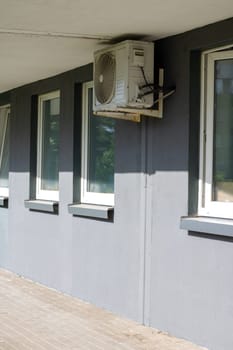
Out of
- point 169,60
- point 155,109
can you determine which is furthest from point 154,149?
point 169,60

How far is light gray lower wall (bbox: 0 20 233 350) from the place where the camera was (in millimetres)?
5160

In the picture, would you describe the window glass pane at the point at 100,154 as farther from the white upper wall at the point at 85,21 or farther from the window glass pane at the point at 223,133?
the window glass pane at the point at 223,133

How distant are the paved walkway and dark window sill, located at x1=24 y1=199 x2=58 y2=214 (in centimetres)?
103

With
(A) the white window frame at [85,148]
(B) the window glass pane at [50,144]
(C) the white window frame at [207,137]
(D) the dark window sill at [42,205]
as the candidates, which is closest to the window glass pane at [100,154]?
(A) the white window frame at [85,148]

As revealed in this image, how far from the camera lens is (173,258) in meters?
5.57

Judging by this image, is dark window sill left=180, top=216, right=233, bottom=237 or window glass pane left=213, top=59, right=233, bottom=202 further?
window glass pane left=213, top=59, right=233, bottom=202

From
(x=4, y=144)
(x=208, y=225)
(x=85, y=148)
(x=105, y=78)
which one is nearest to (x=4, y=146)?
(x=4, y=144)

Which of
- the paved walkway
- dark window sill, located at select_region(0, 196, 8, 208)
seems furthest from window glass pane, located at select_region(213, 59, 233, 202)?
dark window sill, located at select_region(0, 196, 8, 208)

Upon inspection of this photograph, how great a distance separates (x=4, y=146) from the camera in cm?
1008

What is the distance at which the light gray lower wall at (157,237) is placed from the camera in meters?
5.16

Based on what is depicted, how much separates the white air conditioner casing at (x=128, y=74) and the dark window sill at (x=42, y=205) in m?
2.28

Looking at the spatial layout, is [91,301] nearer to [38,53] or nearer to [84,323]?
[84,323]

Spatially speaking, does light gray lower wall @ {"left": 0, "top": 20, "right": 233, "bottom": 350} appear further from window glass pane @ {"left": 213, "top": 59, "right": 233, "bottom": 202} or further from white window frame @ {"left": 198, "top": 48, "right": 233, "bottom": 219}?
window glass pane @ {"left": 213, "top": 59, "right": 233, "bottom": 202}

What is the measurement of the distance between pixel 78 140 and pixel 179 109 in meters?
2.11
